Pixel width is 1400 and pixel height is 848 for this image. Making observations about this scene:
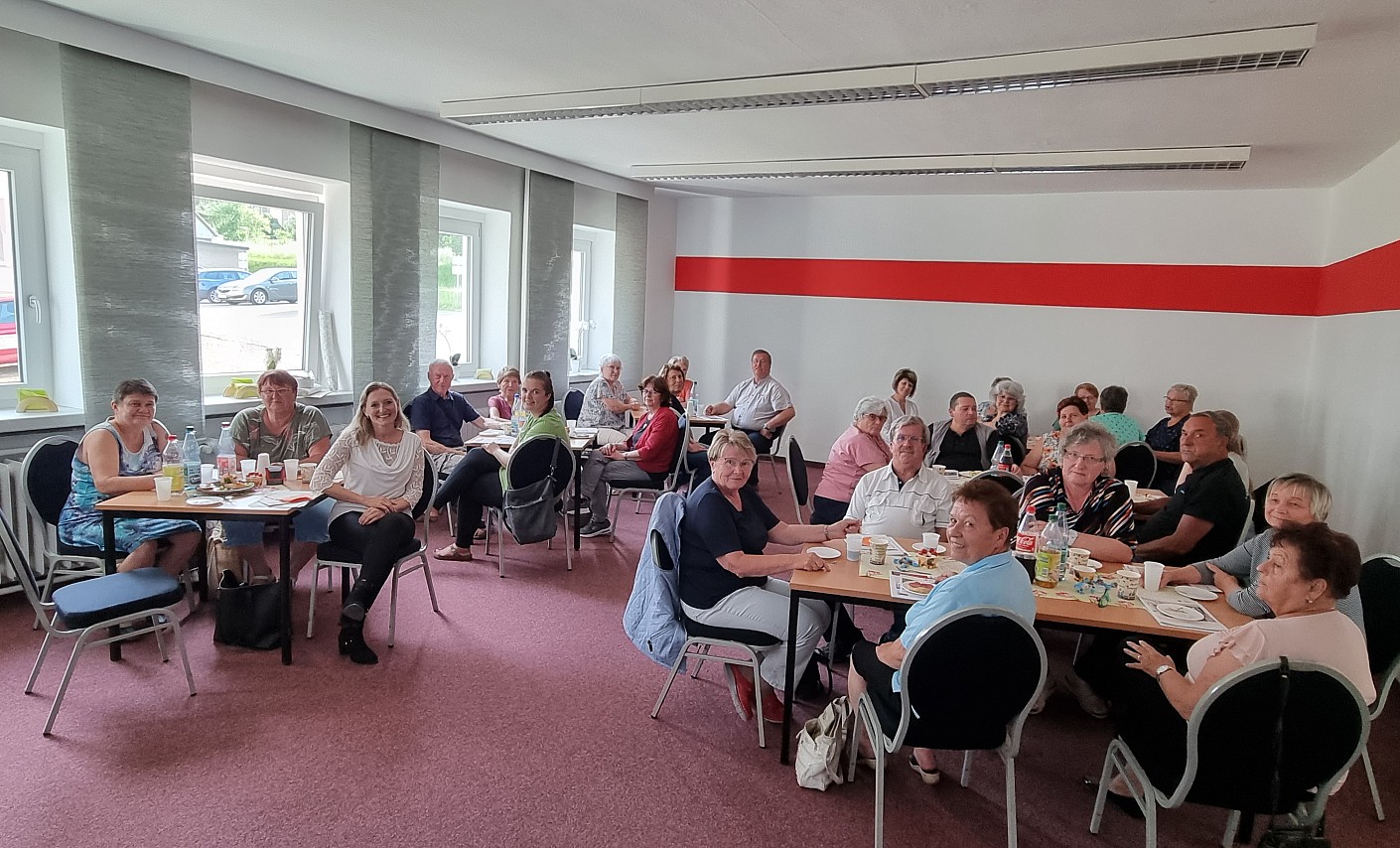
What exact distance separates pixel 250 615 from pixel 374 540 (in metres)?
0.63

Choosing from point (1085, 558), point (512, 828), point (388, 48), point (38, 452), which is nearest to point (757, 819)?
point (512, 828)

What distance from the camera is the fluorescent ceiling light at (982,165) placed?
5.54 metres

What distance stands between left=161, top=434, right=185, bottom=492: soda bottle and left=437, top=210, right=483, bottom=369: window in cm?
353

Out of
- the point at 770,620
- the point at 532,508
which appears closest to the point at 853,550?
the point at 770,620

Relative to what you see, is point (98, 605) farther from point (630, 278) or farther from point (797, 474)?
point (630, 278)

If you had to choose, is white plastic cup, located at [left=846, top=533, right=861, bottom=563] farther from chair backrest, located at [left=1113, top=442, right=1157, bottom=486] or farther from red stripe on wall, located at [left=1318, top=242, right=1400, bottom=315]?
red stripe on wall, located at [left=1318, top=242, right=1400, bottom=315]

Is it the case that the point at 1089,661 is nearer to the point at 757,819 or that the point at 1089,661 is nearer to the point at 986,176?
the point at 757,819

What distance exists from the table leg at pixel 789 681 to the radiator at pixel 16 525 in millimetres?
3767

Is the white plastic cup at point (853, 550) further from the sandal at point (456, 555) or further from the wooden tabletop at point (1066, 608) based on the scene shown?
the sandal at point (456, 555)

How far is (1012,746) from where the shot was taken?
8.11ft

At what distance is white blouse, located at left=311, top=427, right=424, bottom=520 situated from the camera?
13.0 feet

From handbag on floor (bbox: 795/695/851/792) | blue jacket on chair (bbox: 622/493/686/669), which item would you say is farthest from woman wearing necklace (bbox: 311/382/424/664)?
handbag on floor (bbox: 795/695/851/792)

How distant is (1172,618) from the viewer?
2.71m

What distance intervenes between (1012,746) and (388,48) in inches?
174
